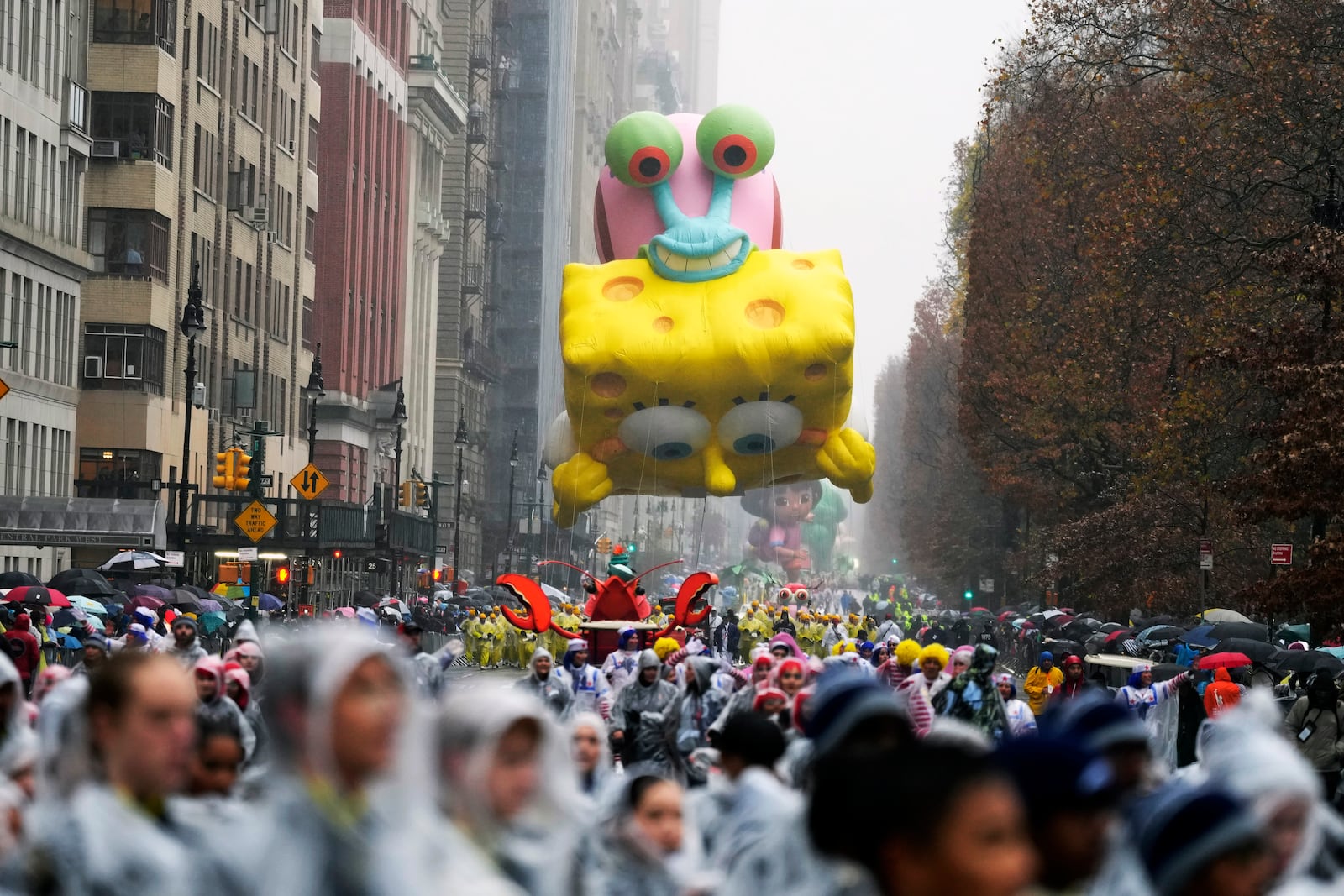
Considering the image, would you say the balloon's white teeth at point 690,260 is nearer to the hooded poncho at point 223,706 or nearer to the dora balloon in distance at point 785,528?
the hooded poncho at point 223,706

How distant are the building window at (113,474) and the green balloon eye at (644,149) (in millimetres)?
26843

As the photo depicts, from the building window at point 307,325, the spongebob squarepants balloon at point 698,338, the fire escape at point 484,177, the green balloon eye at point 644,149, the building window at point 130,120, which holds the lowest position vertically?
the spongebob squarepants balloon at point 698,338

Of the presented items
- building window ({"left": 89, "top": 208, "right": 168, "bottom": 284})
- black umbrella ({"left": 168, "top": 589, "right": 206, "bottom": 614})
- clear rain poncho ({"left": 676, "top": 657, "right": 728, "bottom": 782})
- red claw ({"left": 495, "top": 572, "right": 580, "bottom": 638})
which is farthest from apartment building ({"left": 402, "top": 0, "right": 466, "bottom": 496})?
clear rain poncho ({"left": 676, "top": 657, "right": 728, "bottom": 782})

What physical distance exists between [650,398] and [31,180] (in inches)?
966

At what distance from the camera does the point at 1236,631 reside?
30.8 metres

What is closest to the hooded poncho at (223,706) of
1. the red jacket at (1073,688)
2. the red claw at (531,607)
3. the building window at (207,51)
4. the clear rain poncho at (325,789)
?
the clear rain poncho at (325,789)

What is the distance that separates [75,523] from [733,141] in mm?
16822

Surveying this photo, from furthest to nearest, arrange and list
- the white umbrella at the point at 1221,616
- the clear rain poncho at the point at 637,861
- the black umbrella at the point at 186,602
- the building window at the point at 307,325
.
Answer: the building window at the point at 307,325 < the black umbrella at the point at 186,602 < the white umbrella at the point at 1221,616 < the clear rain poncho at the point at 637,861

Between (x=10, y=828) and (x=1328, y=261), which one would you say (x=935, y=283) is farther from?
(x=10, y=828)

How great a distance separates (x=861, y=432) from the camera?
106 feet

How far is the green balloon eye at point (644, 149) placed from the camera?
3002cm

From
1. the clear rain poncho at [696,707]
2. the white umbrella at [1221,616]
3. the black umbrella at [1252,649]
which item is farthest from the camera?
the white umbrella at [1221,616]

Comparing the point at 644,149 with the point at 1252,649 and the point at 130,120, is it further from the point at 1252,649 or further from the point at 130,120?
the point at 130,120

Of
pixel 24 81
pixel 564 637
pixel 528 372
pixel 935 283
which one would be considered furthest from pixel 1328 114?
pixel 528 372
